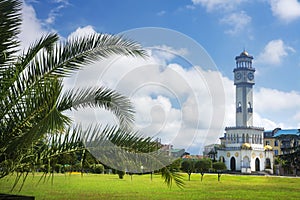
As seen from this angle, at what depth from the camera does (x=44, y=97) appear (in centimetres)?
463

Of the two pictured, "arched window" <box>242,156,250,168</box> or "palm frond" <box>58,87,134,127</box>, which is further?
"arched window" <box>242,156,250,168</box>

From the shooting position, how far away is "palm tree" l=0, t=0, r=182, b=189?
208 inches

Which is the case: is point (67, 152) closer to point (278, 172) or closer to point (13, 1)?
point (13, 1)

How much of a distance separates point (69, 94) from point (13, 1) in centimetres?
155

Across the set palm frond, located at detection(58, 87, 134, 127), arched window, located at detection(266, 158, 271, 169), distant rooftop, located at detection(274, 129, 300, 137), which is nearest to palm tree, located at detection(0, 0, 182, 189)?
palm frond, located at detection(58, 87, 134, 127)

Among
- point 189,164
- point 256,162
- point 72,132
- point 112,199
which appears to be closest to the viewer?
point 72,132

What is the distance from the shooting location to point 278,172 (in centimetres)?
5344

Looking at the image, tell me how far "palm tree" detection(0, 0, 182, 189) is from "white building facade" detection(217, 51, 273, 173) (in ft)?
171

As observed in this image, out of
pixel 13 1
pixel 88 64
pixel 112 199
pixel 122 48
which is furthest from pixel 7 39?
pixel 112 199

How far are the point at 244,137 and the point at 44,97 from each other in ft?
194

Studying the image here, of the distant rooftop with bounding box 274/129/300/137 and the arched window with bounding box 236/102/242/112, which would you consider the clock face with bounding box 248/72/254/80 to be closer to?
the arched window with bounding box 236/102/242/112

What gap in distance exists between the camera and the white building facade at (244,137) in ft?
192

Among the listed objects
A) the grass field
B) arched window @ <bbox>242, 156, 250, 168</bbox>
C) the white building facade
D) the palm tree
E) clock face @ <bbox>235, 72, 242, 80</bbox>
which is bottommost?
the grass field

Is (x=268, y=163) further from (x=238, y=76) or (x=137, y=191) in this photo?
(x=137, y=191)
